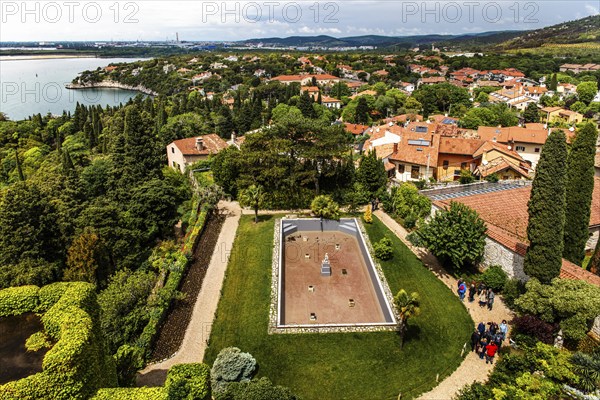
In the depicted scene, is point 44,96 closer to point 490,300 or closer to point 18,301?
point 18,301

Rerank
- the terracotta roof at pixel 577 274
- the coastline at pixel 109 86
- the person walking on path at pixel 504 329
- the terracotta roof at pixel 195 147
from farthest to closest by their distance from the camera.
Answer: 1. the coastline at pixel 109 86
2. the terracotta roof at pixel 195 147
3. the terracotta roof at pixel 577 274
4. the person walking on path at pixel 504 329

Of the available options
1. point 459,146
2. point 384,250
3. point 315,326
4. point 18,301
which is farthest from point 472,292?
point 459,146

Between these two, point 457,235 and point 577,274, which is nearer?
point 577,274

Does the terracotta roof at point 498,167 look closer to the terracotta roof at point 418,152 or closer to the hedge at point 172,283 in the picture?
the terracotta roof at point 418,152

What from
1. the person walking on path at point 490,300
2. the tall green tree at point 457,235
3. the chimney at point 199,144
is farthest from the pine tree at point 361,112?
the person walking on path at point 490,300

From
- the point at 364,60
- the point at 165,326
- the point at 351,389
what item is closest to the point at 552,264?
the point at 351,389

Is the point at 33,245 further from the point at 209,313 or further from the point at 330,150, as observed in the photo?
the point at 330,150

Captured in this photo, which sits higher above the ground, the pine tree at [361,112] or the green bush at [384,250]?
the pine tree at [361,112]
